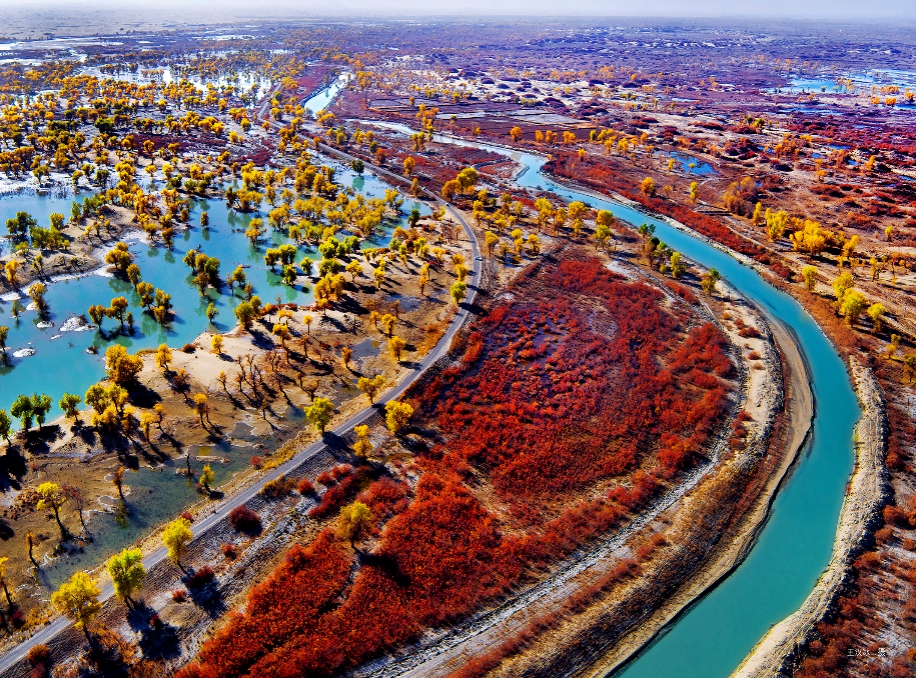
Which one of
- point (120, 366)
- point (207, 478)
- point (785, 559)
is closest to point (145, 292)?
point (120, 366)

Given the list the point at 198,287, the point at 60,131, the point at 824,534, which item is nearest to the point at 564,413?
the point at 824,534

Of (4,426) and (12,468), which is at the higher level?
(4,426)

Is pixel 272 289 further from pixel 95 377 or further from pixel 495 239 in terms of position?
pixel 495 239

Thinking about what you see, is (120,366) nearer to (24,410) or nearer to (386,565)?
(24,410)

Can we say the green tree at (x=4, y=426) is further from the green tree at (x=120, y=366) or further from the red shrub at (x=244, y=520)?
the red shrub at (x=244, y=520)

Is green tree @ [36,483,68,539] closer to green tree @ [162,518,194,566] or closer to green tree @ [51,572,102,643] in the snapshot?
green tree @ [51,572,102,643]

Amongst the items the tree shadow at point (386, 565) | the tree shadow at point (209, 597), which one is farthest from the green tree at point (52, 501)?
the tree shadow at point (386, 565)
